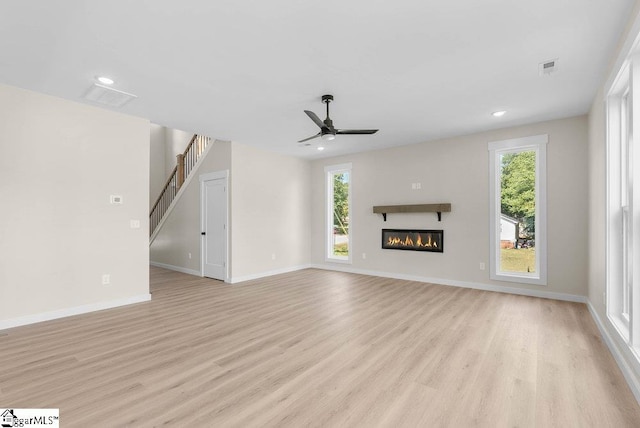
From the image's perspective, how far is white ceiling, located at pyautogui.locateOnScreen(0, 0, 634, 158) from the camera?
2.18 m

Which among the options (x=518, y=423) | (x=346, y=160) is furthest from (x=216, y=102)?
(x=518, y=423)

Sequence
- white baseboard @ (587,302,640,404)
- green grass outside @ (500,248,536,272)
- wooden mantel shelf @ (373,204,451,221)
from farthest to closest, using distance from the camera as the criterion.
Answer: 1. wooden mantel shelf @ (373,204,451,221)
2. green grass outside @ (500,248,536,272)
3. white baseboard @ (587,302,640,404)

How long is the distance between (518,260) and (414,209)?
6.23 feet

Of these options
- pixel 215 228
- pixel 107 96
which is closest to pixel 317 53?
pixel 107 96

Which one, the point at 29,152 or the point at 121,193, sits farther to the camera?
the point at 121,193

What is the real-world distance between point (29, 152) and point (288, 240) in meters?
4.58

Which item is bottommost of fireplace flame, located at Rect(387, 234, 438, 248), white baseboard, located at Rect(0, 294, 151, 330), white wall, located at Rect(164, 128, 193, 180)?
white baseboard, located at Rect(0, 294, 151, 330)

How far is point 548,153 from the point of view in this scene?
183 inches

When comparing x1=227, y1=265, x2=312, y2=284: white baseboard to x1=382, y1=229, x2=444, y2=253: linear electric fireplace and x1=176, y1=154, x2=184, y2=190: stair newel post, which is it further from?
x1=176, y1=154, x2=184, y2=190: stair newel post

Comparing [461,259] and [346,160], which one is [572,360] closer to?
[461,259]

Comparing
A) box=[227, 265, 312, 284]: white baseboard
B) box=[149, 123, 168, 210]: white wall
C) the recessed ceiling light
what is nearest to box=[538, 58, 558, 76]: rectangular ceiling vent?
the recessed ceiling light

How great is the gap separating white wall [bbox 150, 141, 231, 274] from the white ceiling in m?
1.82

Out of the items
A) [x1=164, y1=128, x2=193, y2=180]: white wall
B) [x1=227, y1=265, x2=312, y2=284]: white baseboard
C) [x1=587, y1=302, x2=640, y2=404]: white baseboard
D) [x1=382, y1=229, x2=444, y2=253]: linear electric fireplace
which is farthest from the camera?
[x1=164, y1=128, x2=193, y2=180]: white wall

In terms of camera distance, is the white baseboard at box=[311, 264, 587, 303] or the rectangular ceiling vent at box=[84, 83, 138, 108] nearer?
the rectangular ceiling vent at box=[84, 83, 138, 108]
